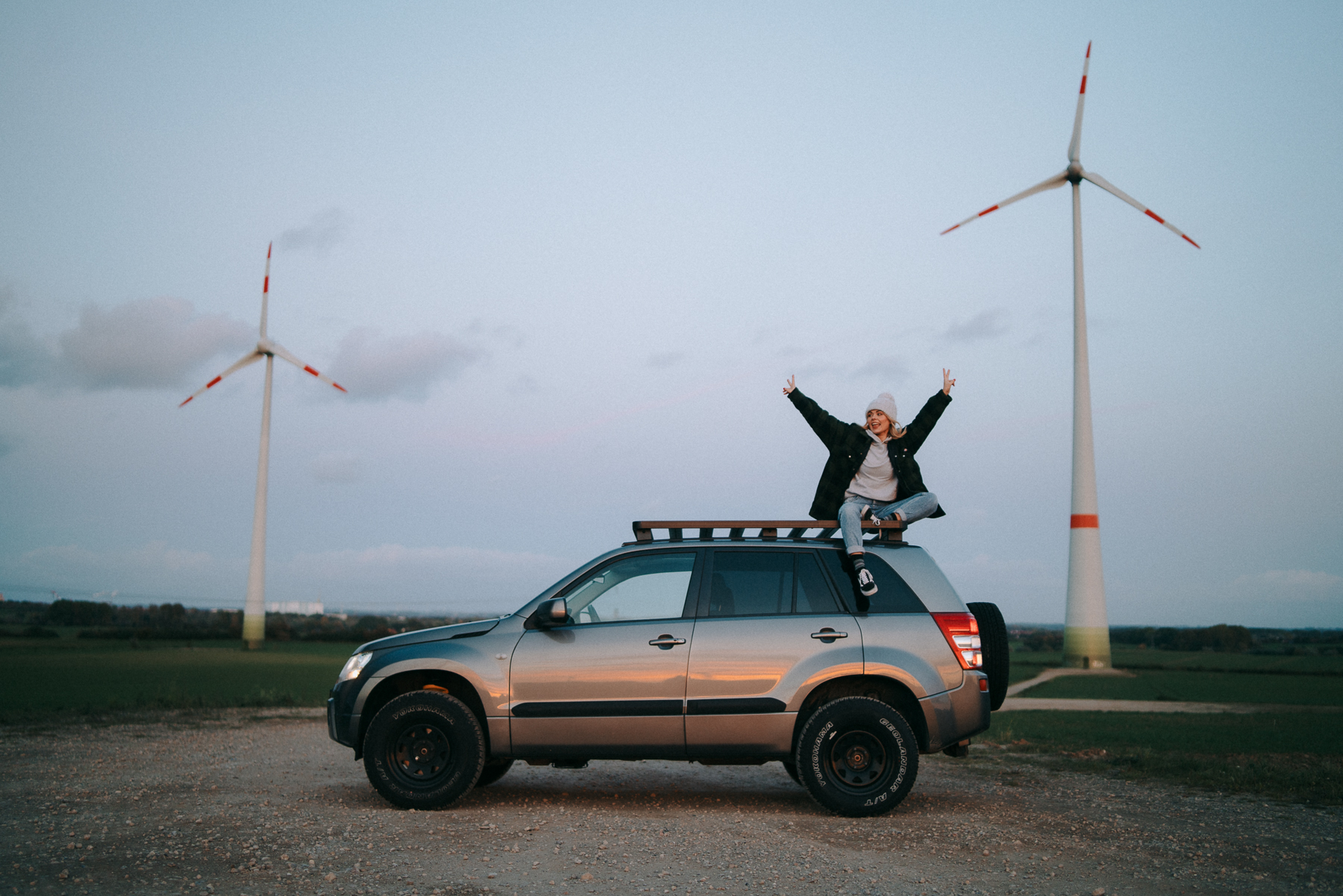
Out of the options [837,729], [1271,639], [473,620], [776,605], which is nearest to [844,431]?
[776,605]

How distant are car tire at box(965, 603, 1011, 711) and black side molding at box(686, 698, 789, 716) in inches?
65.2

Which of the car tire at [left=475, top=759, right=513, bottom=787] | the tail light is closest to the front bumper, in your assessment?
the car tire at [left=475, top=759, right=513, bottom=787]

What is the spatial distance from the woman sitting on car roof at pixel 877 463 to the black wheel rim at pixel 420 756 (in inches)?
128

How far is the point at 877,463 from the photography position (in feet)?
25.2

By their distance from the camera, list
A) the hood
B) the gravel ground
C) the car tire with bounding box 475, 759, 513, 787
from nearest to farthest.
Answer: the gravel ground
the hood
the car tire with bounding box 475, 759, 513, 787

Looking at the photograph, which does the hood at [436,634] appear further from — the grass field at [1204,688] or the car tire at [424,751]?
the grass field at [1204,688]

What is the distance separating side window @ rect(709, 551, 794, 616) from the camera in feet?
22.4

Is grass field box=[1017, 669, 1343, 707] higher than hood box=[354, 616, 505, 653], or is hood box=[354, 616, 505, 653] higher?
hood box=[354, 616, 505, 653]

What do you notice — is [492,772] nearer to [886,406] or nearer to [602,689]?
[602,689]

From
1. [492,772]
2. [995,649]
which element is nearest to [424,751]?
[492,772]

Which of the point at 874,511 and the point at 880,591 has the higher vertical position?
the point at 874,511

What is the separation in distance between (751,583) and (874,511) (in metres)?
1.29

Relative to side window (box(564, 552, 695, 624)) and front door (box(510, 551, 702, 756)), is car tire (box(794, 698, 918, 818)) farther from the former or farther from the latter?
side window (box(564, 552, 695, 624))

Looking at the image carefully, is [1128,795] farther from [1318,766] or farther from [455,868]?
[455,868]
